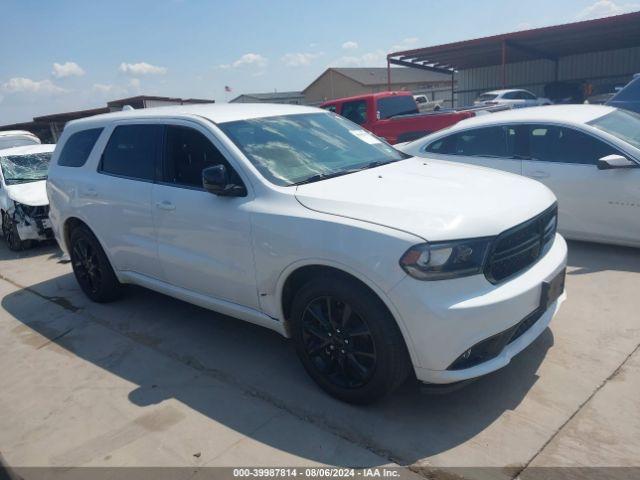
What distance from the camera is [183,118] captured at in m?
4.11

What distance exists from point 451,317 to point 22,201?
756 centimetres

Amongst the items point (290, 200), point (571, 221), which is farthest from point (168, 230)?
point (571, 221)

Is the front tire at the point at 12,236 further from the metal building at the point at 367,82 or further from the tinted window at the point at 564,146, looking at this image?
the metal building at the point at 367,82

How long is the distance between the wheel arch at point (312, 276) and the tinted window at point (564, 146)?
144 inches

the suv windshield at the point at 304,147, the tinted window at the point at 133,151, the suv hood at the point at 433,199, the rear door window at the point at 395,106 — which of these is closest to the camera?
the suv hood at the point at 433,199

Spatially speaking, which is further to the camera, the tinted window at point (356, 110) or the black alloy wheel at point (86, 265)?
the tinted window at point (356, 110)

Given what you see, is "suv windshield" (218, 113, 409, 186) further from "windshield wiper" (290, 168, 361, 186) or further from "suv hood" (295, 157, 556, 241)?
"suv hood" (295, 157, 556, 241)

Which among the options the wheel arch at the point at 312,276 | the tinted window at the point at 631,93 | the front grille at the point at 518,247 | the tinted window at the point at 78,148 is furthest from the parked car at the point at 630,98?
the tinted window at the point at 78,148

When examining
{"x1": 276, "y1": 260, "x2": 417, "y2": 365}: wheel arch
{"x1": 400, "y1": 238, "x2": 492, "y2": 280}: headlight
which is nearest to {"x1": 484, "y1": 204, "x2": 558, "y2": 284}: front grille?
{"x1": 400, "y1": 238, "x2": 492, "y2": 280}: headlight

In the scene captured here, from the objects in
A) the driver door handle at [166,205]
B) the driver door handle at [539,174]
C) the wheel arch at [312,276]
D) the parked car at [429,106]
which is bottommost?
the wheel arch at [312,276]

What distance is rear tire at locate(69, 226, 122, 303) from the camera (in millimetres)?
5074

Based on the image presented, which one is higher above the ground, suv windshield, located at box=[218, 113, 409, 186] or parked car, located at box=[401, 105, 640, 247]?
suv windshield, located at box=[218, 113, 409, 186]

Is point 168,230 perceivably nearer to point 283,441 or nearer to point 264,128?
point 264,128

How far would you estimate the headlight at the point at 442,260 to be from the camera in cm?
271
